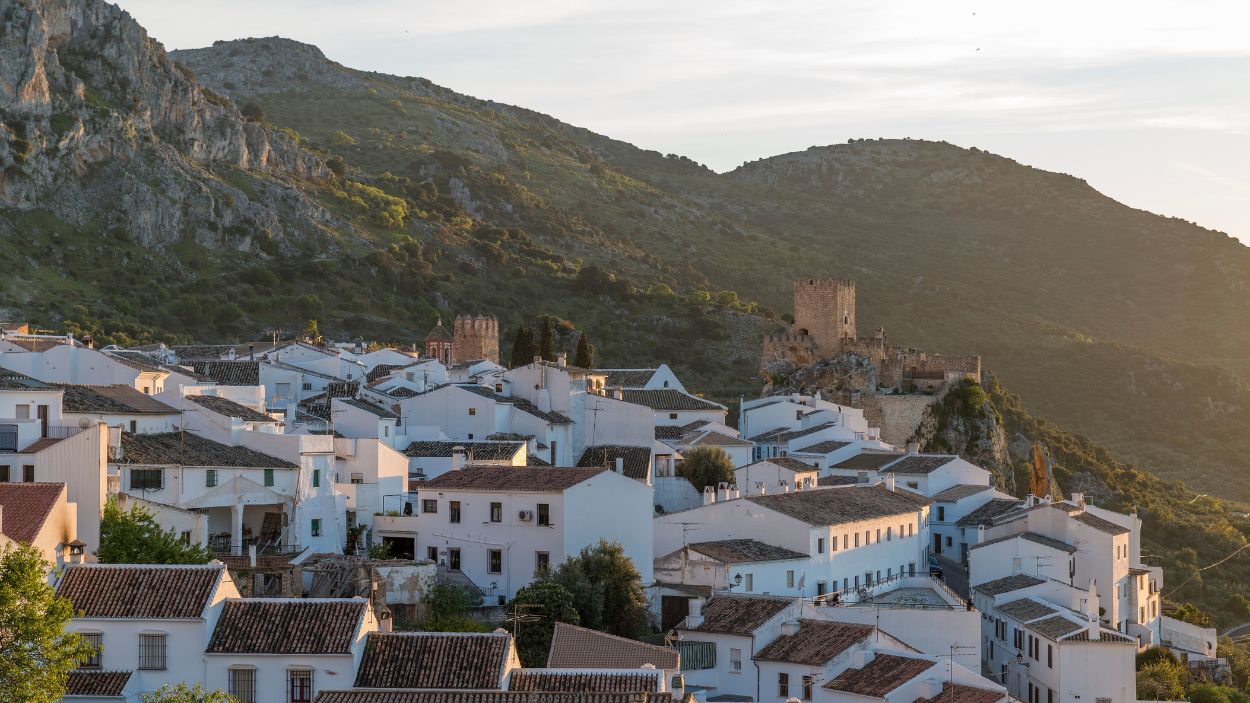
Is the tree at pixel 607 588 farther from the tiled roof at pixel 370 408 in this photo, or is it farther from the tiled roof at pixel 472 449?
the tiled roof at pixel 370 408

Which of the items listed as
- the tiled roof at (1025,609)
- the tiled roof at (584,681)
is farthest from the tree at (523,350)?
the tiled roof at (584,681)

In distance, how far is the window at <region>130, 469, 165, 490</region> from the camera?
3688cm

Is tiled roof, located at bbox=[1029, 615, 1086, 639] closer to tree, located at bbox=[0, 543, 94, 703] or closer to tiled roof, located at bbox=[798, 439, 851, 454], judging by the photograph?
tiled roof, located at bbox=[798, 439, 851, 454]

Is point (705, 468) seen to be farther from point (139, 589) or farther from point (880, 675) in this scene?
point (139, 589)

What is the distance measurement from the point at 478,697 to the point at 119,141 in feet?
247

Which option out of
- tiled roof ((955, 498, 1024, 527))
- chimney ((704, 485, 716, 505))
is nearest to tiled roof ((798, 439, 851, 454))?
tiled roof ((955, 498, 1024, 527))

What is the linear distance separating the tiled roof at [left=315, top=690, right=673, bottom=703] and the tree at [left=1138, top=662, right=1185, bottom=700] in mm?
21655

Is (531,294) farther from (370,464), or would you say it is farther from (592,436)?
(370,464)

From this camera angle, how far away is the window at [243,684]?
95.0 feet

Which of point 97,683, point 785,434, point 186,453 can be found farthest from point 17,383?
point 785,434

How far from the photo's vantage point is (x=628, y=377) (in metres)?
70.5

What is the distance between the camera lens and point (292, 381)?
56.2 metres

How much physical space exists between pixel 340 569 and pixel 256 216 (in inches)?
2659

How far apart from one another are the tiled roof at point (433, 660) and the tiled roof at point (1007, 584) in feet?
69.5
